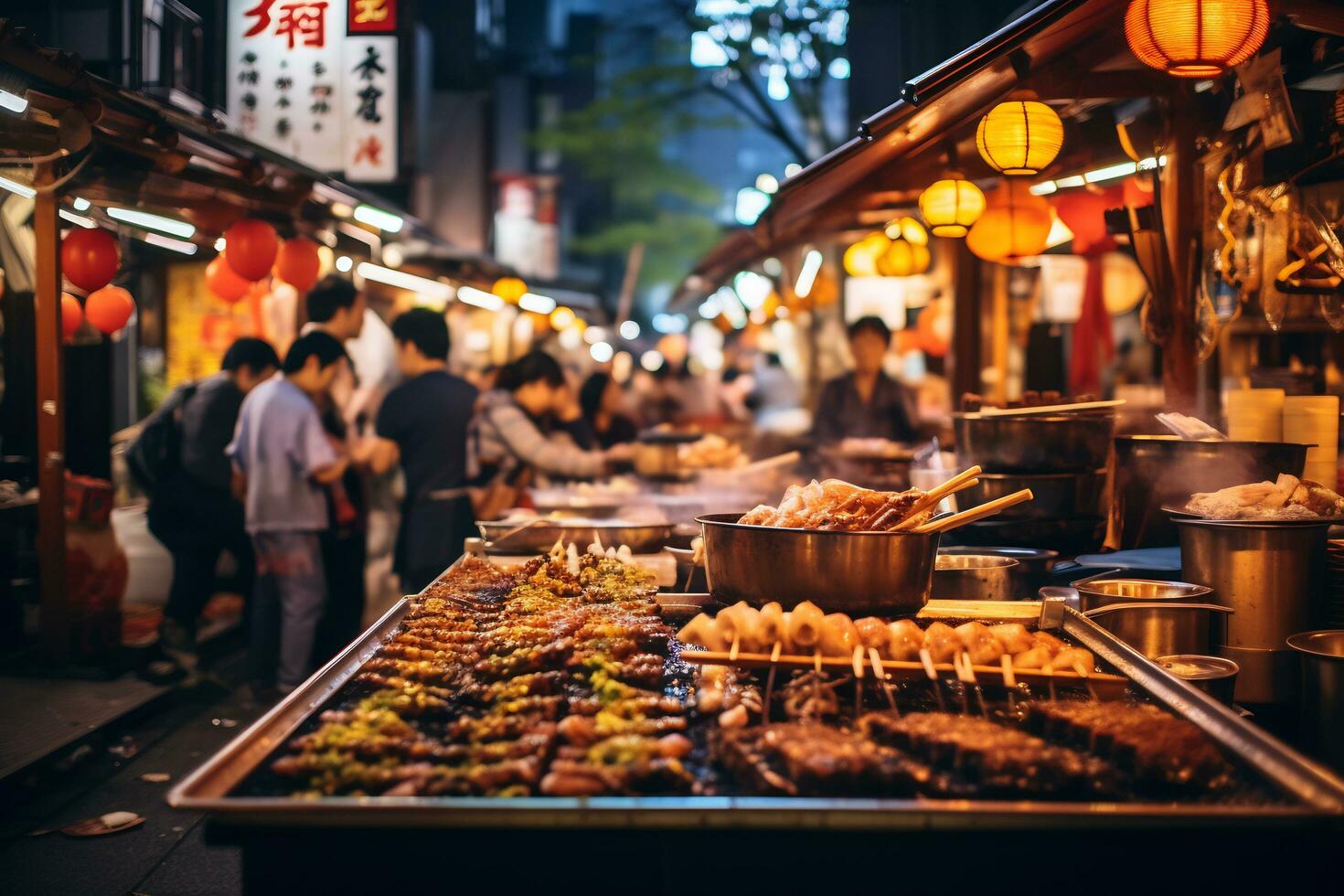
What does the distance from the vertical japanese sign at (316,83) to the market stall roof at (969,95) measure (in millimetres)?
4827

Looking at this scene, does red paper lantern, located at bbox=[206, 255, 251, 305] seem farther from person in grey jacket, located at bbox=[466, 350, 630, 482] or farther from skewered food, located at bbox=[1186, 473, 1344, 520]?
skewered food, located at bbox=[1186, 473, 1344, 520]

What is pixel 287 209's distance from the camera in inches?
406

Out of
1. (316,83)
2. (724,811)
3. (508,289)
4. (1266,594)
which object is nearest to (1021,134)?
(1266,594)

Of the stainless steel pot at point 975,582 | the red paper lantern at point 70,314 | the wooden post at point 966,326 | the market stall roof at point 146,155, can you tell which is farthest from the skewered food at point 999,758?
the wooden post at point 966,326

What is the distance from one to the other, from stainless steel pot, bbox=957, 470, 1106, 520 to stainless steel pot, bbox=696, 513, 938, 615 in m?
2.22

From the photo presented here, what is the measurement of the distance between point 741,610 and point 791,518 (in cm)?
57

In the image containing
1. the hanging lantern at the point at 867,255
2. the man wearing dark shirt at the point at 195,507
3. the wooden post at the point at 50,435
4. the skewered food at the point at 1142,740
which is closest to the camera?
the skewered food at the point at 1142,740

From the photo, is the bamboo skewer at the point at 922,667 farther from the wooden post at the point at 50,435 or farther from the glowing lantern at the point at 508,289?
the glowing lantern at the point at 508,289

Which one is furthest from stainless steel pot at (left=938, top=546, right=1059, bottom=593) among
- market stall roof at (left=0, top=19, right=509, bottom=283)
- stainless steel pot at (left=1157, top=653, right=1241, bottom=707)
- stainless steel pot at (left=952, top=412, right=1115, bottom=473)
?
market stall roof at (left=0, top=19, right=509, bottom=283)

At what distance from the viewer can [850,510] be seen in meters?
4.19

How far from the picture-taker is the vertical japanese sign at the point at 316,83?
11.7 metres

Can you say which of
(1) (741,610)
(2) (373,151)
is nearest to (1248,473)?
(1) (741,610)

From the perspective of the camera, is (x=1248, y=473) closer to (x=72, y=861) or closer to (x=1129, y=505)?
(x=1129, y=505)

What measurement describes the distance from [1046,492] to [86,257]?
7.28 meters
